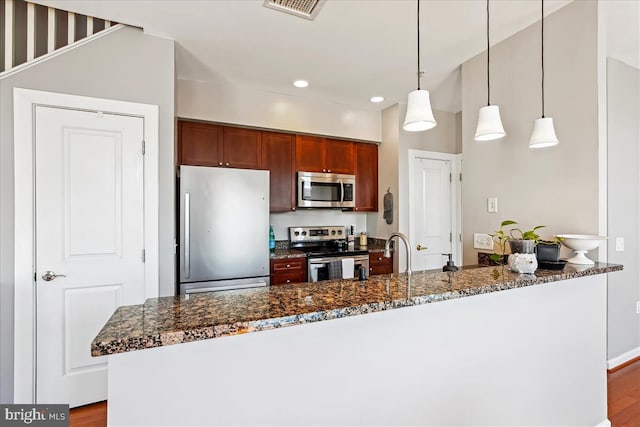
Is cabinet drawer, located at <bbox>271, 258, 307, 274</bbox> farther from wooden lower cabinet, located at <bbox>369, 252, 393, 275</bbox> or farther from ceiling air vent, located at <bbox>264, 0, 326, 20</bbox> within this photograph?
ceiling air vent, located at <bbox>264, 0, 326, 20</bbox>

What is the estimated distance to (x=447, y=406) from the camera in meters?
1.33

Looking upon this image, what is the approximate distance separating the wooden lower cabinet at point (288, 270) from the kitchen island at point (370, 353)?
209 cm

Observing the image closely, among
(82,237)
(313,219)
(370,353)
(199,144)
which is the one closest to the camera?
(370,353)

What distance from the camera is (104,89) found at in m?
2.28

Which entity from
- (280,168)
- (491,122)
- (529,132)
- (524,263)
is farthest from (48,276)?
(529,132)

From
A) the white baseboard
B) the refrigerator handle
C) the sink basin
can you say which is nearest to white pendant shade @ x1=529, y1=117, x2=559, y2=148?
the sink basin

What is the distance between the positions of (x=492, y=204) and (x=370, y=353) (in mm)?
2069

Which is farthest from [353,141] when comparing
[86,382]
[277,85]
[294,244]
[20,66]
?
[86,382]

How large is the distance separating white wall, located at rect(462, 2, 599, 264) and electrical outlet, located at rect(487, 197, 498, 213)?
0.04 metres

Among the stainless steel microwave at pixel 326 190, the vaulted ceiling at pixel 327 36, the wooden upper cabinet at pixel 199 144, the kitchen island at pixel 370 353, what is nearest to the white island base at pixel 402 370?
Answer: the kitchen island at pixel 370 353

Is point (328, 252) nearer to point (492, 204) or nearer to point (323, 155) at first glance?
point (323, 155)

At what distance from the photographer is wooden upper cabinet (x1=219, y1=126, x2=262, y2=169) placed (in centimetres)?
355

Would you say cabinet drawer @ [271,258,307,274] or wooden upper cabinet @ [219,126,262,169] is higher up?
wooden upper cabinet @ [219,126,262,169]

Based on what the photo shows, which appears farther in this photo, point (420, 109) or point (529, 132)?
point (529, 132)
